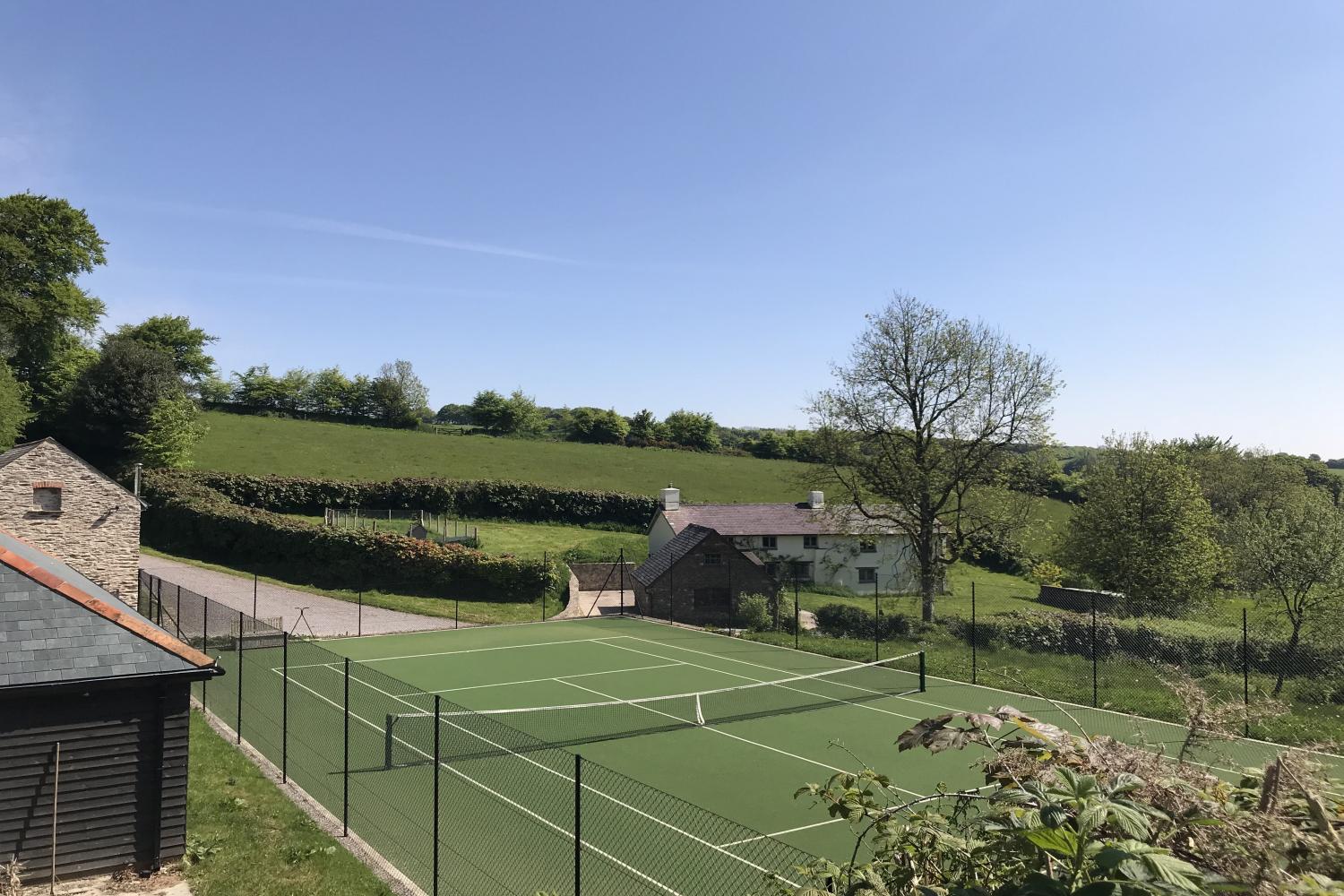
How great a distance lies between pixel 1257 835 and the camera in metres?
3.20

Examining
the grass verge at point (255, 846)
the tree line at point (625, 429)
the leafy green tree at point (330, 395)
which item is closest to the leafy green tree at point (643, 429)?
the tree line at point (625, 429)

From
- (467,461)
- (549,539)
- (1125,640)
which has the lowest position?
(1125,640)

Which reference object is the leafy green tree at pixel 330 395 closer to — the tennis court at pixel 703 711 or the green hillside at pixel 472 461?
the green hillside at pixel 472 461

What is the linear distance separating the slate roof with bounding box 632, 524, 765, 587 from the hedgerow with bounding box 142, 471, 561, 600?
13.2ft

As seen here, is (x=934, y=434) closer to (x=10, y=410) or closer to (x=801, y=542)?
(x=801, y=542)

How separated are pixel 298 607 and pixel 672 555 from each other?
14.8m

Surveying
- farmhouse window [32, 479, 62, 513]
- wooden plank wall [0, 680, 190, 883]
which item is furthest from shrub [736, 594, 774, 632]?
wooden plank wall [0, 680, 190, 883]

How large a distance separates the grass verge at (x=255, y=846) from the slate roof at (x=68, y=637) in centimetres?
239

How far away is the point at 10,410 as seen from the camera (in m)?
49.7

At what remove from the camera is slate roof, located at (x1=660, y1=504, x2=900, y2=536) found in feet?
153

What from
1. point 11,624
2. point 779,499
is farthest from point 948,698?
point 779,499

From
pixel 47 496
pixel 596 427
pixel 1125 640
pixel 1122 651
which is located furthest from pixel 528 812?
pixel 596 427

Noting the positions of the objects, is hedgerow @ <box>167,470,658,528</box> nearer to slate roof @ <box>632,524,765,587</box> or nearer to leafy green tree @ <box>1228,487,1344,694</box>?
slate roof @ <box>632,524,765,587</box>

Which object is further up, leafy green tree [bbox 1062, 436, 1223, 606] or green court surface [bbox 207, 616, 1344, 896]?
leafy green tree [bbox 1062, 436, 1223, 606]
